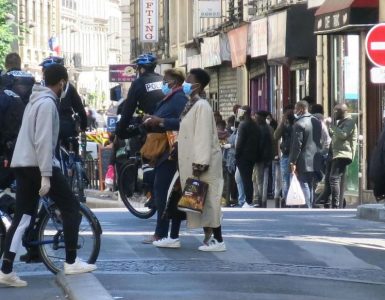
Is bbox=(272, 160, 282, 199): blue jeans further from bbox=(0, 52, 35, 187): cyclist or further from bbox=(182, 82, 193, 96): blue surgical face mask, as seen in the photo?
bbox=(0, 52, 35, 187): cyclist

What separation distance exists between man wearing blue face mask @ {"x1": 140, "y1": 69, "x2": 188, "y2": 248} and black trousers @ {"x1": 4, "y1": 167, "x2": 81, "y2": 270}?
247cm

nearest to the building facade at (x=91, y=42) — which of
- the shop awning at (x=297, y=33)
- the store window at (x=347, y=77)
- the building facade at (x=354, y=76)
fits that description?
the shop awning at (x=297, y=33)

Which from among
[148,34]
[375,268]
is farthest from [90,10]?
[375,268]

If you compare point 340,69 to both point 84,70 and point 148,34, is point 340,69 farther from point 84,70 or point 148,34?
point 84,70

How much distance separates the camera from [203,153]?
44.9 ft

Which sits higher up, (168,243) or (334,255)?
(168,243)

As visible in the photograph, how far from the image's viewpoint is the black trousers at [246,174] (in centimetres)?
2673

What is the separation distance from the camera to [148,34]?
172ft

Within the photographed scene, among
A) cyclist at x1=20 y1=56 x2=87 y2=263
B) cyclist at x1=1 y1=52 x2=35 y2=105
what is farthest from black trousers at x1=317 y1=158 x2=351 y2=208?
cyclist at x1=1 y1=52 x2=35 y2=105

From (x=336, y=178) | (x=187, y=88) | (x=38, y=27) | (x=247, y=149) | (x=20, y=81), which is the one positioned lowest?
(x=336, y=178)

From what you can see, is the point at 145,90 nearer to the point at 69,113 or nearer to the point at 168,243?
the point at 69,113

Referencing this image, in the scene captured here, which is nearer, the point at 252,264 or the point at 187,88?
the point at 252,264

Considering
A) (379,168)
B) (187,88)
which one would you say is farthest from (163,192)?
(379,168)

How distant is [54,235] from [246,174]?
47.9 feet
